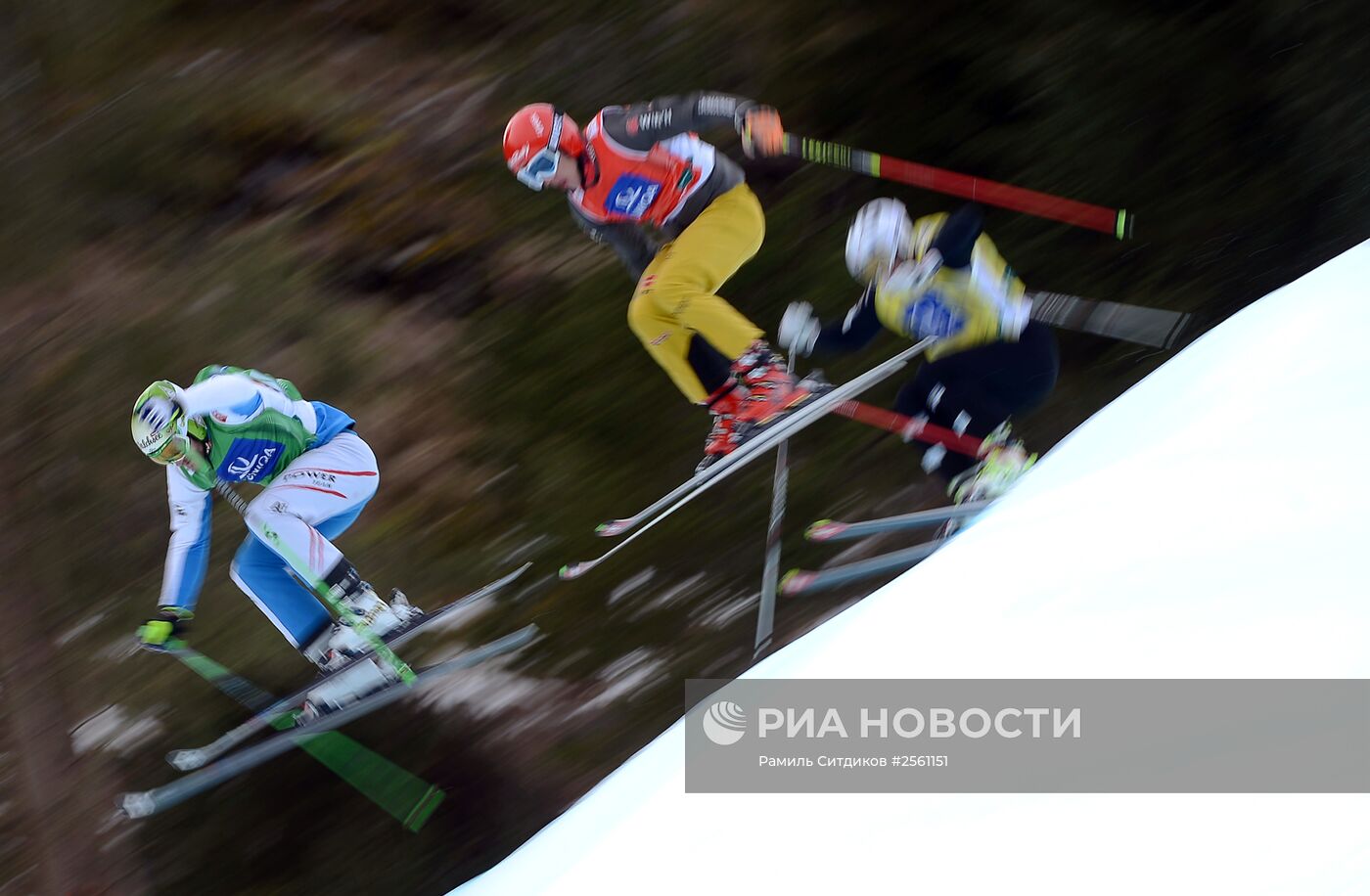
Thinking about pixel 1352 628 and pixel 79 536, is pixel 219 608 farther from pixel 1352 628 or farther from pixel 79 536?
pixel 1352 628

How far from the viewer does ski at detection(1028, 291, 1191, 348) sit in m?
3.37

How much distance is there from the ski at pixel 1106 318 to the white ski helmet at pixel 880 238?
47 centimetres

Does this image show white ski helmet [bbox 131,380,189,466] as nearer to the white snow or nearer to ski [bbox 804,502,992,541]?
the white snow

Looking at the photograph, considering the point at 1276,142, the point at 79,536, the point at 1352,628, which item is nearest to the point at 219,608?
the point at 79,536

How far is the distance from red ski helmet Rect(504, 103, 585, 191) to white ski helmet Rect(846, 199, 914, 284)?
3.10 feet

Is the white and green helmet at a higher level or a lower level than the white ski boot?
higher

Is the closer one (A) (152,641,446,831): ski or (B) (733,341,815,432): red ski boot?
(B) (733,341,815,432): red ski boot

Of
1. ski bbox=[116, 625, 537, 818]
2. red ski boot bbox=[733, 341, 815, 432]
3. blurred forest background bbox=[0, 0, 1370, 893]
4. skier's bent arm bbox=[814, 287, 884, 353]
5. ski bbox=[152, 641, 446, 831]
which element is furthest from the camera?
blurred forest background bbox=[0, 0, 1370, 893]

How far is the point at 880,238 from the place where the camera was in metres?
3.35

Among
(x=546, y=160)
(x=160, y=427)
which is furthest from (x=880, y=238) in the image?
(x=160, y=427)

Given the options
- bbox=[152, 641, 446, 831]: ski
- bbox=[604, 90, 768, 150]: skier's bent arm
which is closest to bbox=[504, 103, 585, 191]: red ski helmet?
bbox=[604, 90, 768, 150]: skier's bent arm

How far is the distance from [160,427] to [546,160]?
4.73ft

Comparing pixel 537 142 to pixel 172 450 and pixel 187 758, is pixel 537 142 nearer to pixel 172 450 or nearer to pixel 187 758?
pixel 172 450

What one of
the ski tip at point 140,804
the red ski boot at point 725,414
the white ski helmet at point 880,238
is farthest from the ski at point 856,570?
the ski tip at point 140,804
